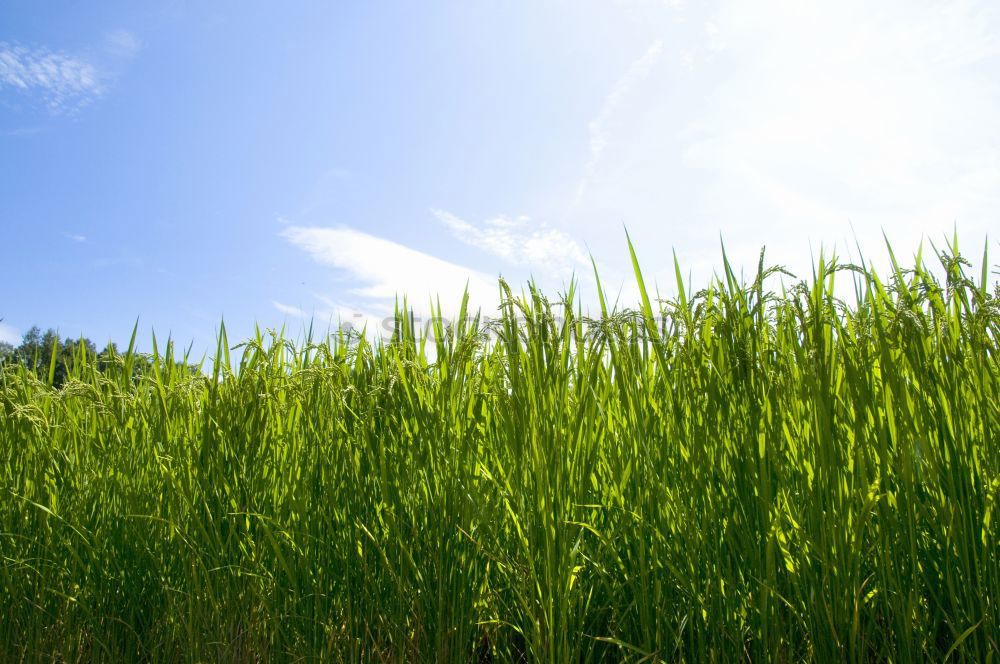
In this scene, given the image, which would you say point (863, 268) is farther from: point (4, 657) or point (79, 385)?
point (4, 657)

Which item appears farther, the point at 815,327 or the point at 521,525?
the point at 521,525

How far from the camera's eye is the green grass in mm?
1642

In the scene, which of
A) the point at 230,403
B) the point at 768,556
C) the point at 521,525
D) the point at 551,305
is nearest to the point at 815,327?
the point at 768,556

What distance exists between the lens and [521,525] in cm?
192

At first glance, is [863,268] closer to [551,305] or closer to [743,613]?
→ [551,305]

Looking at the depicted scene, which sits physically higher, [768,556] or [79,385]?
[79,385]

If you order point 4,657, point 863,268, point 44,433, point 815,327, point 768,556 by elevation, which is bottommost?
point 4,657

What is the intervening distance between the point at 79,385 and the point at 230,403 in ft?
2.83

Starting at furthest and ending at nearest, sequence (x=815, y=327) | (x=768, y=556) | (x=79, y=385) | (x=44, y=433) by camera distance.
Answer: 1. (x=44, y=433)
2. (x=79, y=385)
3. (x=815, y=327)
4. (x=768, y=556)

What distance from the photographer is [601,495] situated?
2129 mm

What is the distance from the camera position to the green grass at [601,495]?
164 cm

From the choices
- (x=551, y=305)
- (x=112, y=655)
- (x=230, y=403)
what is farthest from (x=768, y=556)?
(x=112, y=655)

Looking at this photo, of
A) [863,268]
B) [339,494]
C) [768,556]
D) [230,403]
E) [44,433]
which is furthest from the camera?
[44,433]

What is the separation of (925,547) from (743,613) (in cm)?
53
